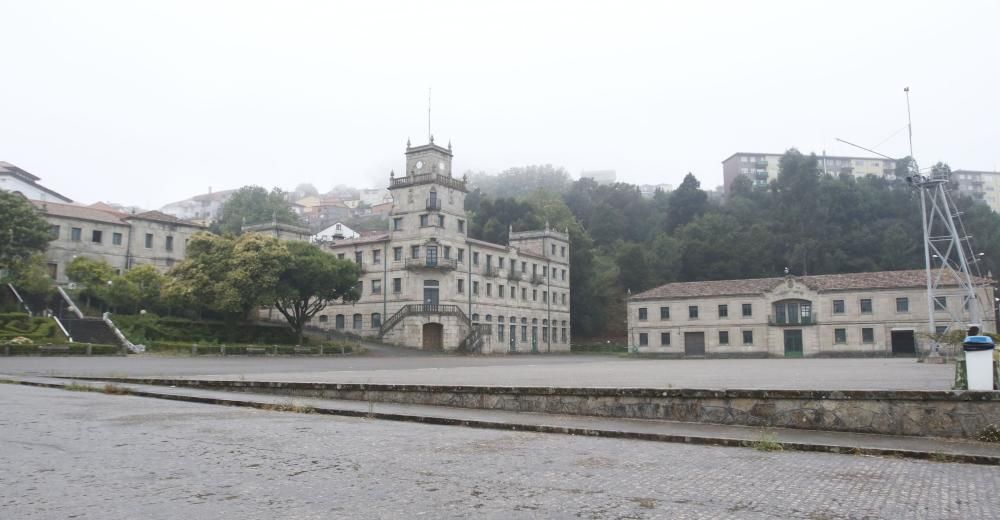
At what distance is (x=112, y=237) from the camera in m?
60.8

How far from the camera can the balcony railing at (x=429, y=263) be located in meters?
60.5

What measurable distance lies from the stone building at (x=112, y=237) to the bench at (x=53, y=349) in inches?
965

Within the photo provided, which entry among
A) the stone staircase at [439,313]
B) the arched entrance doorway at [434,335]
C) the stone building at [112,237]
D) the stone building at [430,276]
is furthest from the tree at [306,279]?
the stone building at [112,237]

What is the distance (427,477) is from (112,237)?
6336 centimetres

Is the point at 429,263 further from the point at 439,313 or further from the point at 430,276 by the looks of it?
the point at 439,313

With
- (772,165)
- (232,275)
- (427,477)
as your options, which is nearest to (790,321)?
(232,275)

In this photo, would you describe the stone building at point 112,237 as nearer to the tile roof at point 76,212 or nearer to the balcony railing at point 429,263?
the tile roof at point 76,212

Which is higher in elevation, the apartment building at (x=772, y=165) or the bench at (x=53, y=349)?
the apartment building at (x=772, y=165)

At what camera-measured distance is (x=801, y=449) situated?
877 centimetres

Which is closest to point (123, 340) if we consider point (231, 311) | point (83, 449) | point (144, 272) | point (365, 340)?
point (231, 311)

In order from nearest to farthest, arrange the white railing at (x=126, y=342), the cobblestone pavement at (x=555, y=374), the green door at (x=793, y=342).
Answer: the cobblestone pavement at (x=555, y=374) < the white railing at (x=126, y=342) < the green door at (x=793, y=342)

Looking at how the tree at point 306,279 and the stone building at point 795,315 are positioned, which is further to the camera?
the stone building at point 795,315

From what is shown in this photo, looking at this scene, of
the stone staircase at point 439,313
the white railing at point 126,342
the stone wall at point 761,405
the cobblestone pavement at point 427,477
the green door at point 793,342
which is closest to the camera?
the cobblestone pavement at point 427,477

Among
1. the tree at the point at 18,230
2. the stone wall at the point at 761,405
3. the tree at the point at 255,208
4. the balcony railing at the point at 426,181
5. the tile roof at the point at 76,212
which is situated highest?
the tree at the point at 255,208
